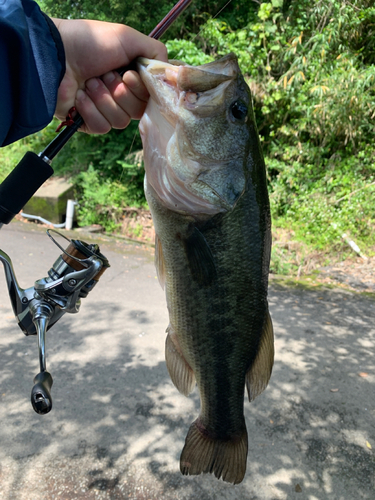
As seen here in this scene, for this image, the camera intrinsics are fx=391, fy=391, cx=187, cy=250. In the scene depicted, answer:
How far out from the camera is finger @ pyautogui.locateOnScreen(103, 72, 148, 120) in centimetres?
155

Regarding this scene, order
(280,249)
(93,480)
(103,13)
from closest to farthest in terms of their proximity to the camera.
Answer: (93,480) < (280,249) < (103,13)

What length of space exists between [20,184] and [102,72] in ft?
1.86

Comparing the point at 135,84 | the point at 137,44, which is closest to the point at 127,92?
the point at 135,84

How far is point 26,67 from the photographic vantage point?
1249 mm

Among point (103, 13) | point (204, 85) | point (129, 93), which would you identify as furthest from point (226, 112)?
point (103, 13)

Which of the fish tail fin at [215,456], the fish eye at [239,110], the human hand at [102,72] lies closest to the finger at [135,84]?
the human hand at [102,72]

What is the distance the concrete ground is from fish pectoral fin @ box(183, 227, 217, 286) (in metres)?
2.13

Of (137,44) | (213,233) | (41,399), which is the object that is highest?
(137,44)

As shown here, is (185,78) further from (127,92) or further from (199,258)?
(199,258)

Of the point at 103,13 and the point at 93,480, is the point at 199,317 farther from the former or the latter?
the point at 103,13

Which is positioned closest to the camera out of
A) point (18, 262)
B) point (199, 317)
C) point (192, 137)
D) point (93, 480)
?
point (192, 137)

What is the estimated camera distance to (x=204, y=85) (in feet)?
4.66

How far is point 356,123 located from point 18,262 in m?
8.38

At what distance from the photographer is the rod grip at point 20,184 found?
5.20 feet
